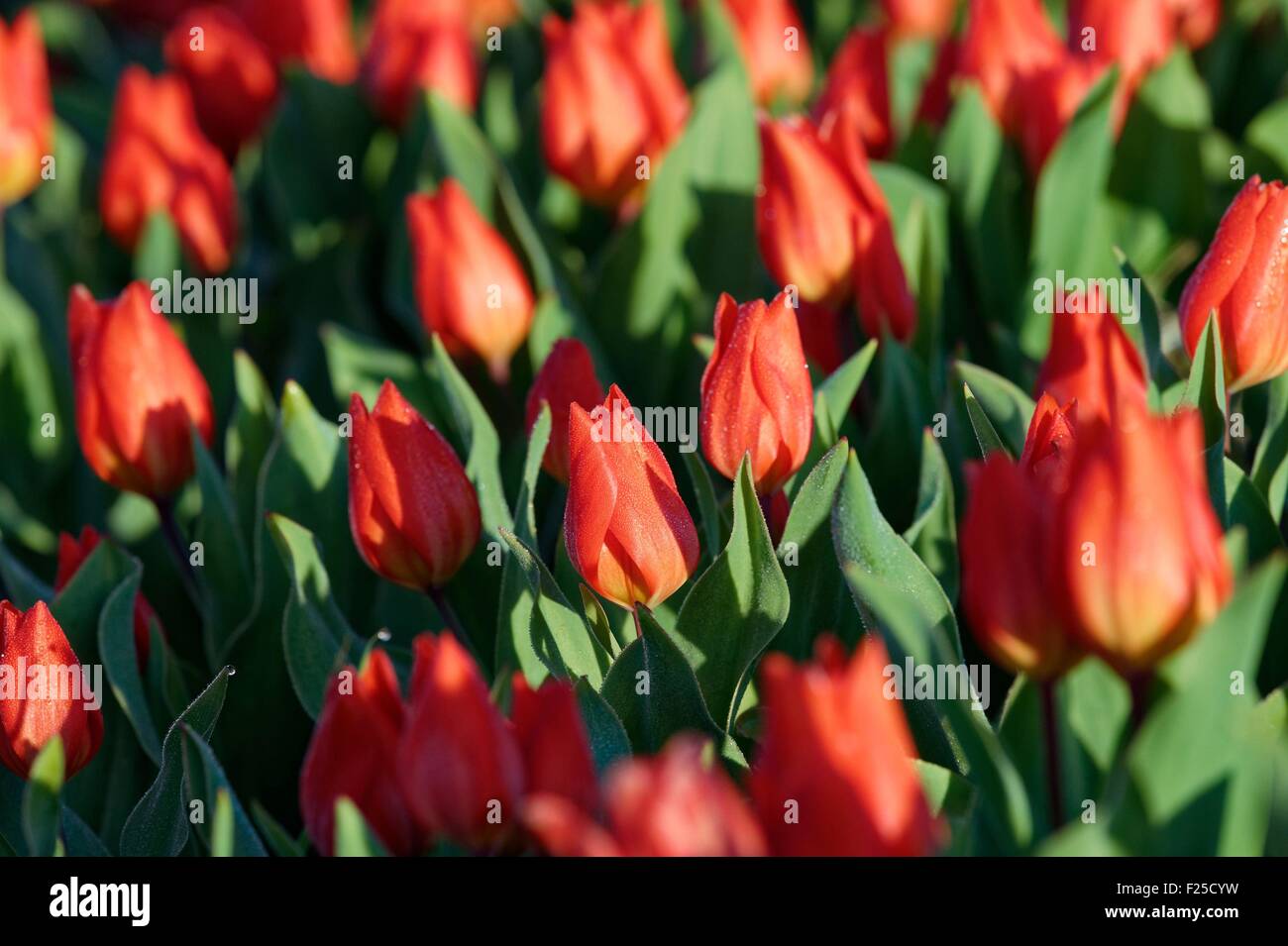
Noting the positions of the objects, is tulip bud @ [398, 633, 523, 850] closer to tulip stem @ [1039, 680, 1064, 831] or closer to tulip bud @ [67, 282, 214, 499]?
tulip stem @ [1039, 680, 1064, 831]

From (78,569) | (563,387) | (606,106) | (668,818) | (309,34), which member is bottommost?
(668,818)

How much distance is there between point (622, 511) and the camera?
935mm

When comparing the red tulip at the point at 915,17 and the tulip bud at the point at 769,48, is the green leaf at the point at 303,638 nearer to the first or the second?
the tulip bud at the point at 769,48

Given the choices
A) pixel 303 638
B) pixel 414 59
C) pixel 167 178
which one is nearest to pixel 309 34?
pixel 414 59

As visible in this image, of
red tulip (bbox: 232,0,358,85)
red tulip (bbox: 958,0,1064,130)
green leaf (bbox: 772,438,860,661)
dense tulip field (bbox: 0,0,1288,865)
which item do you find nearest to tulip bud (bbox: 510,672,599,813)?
dense tulip field (bbox: 0,0,1288,865)

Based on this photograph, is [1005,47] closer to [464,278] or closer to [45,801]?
[464,278]

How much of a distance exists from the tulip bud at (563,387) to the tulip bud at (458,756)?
394mm

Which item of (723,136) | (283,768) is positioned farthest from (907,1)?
(283,768)

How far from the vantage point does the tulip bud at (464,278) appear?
1.34m

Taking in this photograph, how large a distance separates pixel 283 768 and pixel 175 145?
2.86ft

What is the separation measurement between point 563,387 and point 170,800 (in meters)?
0.41

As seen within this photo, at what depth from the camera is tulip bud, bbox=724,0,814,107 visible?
189cm

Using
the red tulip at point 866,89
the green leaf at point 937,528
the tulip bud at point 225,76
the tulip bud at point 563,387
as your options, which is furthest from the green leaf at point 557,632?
the tulip bud at point 225,76

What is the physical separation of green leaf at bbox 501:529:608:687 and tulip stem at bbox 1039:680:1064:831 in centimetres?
31
